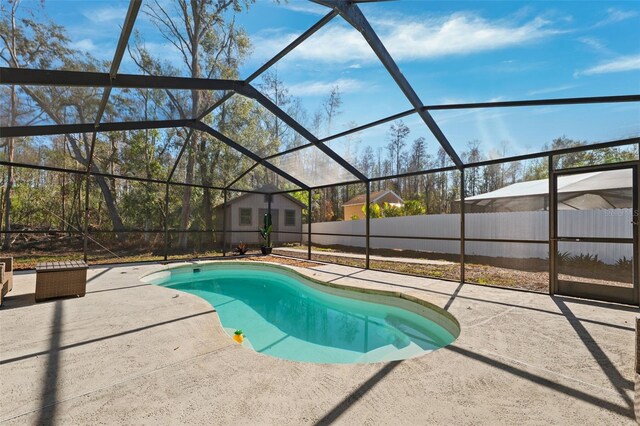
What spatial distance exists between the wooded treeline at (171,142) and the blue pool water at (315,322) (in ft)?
10.1

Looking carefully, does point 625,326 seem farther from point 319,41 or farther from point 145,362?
point 319,41

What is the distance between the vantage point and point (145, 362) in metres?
2.38

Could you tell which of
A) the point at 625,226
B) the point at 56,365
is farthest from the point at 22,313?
the point at 625,226

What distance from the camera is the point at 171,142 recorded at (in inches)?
455

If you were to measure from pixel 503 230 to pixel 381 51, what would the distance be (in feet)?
25.6

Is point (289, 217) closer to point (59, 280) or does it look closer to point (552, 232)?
point (59, 280)

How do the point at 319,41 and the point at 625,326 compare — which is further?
the point at 319,41

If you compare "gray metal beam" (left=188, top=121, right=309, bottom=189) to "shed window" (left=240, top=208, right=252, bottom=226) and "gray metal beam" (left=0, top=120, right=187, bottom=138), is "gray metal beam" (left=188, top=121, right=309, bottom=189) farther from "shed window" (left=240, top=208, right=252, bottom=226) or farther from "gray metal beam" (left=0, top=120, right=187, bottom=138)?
"shed window" (left=240, top=208, right=252, bottom=226)

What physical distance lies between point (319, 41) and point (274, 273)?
5766mm

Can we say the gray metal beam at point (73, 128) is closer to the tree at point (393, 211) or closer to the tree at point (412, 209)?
the tree at point (412, 209)

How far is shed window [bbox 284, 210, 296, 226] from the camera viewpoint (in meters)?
16.2

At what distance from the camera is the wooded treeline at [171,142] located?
461 cm

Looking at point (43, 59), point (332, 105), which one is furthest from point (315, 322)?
point (43, 59)

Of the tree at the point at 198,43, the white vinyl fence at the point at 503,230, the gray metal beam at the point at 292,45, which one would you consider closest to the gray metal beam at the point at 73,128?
the tree at the point at 198,43
